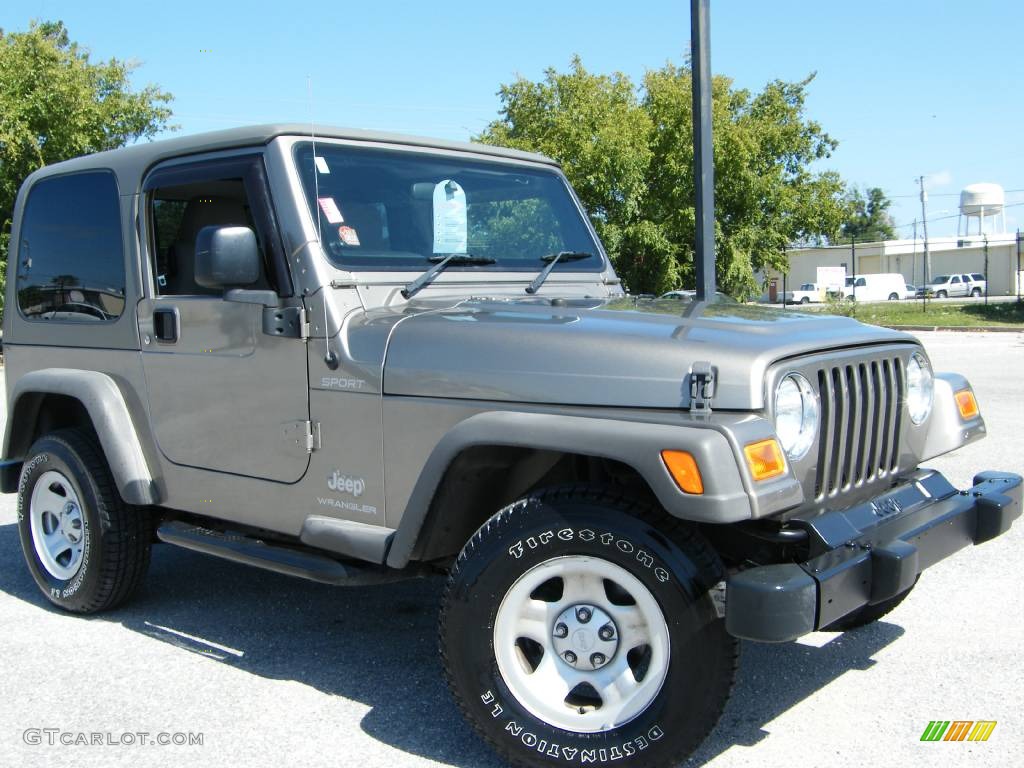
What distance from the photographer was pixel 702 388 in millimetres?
2818

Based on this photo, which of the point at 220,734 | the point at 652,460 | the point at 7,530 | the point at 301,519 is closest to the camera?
the point at 652,460

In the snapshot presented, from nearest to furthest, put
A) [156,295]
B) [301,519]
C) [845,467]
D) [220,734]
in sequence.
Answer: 1. [845,467]
2. [220,734]
3. [301,519]
4. [156,295]

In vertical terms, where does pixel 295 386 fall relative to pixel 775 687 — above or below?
above

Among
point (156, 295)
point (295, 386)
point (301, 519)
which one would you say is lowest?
point (301, 519)

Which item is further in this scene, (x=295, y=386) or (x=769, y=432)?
(x=295, y=386)

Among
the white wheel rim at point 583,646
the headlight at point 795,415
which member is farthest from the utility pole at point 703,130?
the white wheel rim at point 583,646

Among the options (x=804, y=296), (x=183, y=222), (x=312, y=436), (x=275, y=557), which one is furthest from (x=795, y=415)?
(x=804, y=296)

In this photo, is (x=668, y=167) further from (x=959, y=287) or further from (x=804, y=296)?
(x=959, y=287)

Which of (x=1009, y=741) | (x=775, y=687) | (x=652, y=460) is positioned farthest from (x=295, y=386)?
(x=1009, y=741)

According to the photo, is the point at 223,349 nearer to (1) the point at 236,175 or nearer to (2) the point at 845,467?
(1) the point at 236,175

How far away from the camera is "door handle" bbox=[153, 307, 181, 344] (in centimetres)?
413

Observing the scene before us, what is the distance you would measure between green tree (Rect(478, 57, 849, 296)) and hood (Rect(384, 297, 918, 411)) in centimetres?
1479

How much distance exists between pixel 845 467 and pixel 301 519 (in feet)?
6.16

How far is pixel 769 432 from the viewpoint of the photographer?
279 cm
